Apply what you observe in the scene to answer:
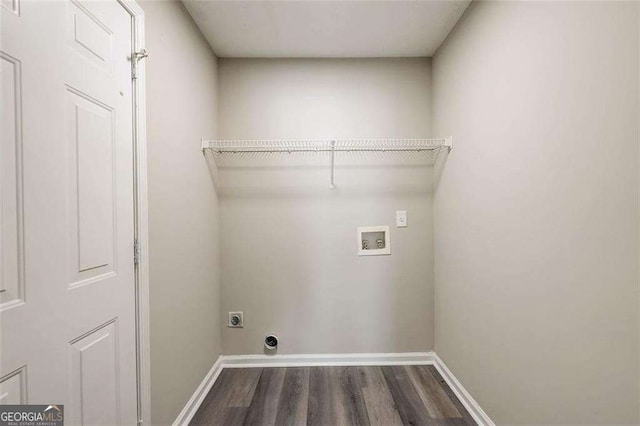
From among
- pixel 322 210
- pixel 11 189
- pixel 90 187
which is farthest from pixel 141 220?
pixel 322 210

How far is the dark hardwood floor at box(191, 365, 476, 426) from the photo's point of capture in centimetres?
159

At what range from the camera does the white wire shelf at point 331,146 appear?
2.04m

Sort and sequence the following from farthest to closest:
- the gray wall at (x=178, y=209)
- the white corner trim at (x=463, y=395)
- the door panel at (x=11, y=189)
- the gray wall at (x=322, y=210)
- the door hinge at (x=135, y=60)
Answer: the gray wall at (x=322, y=210)
the white corner trim at (x=463, y=395)
the gray wall at (x=178, y=209)
the door hinge at (x=135, y=60)
the door panel at (x=11, y=189)

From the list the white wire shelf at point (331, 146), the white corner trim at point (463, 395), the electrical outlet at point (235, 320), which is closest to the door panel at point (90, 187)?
the white wire shelf at point (331, 146)

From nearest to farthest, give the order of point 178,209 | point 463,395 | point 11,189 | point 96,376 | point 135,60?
point 11,189, point 96,376, point 135,60, point 178,209, point 463,395

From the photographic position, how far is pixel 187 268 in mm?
1612

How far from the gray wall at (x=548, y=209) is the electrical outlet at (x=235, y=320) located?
163 cm

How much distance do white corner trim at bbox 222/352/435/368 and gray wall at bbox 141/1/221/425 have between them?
8.9 inches

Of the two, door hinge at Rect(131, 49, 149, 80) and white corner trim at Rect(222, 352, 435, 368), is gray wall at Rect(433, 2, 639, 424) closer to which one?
white corner trim at Rect(222, 352, 435, 368)

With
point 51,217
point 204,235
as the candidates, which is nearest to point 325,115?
point 204,235

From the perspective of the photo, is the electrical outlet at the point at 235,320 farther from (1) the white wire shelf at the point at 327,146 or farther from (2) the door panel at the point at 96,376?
(1) the white wire shelf at the point at 327,146

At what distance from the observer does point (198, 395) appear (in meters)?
1.72

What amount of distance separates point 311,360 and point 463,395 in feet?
3.57

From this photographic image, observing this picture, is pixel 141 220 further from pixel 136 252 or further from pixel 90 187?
pixel 90 187
